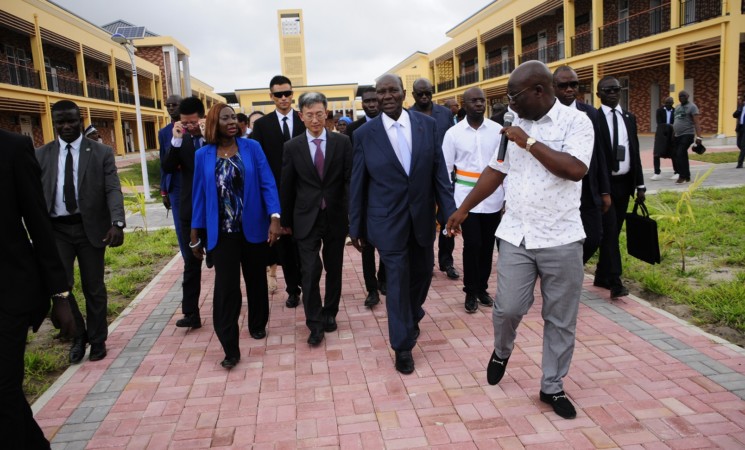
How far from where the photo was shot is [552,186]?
324 centimetres

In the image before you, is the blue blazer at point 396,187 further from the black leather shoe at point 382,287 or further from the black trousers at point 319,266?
the black leather shoe at point 382,287

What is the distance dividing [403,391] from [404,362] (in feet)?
1.02

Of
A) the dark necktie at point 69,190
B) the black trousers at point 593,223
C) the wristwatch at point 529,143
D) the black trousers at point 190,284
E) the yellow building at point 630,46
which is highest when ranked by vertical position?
the yellow building at point 630,46

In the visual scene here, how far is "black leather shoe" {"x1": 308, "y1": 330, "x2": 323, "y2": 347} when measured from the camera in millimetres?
4695

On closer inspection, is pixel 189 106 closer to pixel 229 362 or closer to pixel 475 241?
pixel 229 362

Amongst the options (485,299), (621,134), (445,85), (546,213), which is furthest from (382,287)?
(445,85)

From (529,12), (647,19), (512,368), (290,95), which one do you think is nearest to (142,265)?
(290,95)

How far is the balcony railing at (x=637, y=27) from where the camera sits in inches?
915

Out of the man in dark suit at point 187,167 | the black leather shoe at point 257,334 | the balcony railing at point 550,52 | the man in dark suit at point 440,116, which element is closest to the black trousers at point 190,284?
the man in dark suit at point 187,167

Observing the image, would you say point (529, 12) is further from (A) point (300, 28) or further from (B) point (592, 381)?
(A) point (300, 28)

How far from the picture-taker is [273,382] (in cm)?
403

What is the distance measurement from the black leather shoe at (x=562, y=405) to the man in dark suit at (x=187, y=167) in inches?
124

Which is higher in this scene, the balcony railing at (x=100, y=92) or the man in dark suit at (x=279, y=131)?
the balcony railing at (x=100, y=92)

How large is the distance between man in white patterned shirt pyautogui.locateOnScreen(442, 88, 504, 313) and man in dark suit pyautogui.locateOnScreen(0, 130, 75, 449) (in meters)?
3.54
